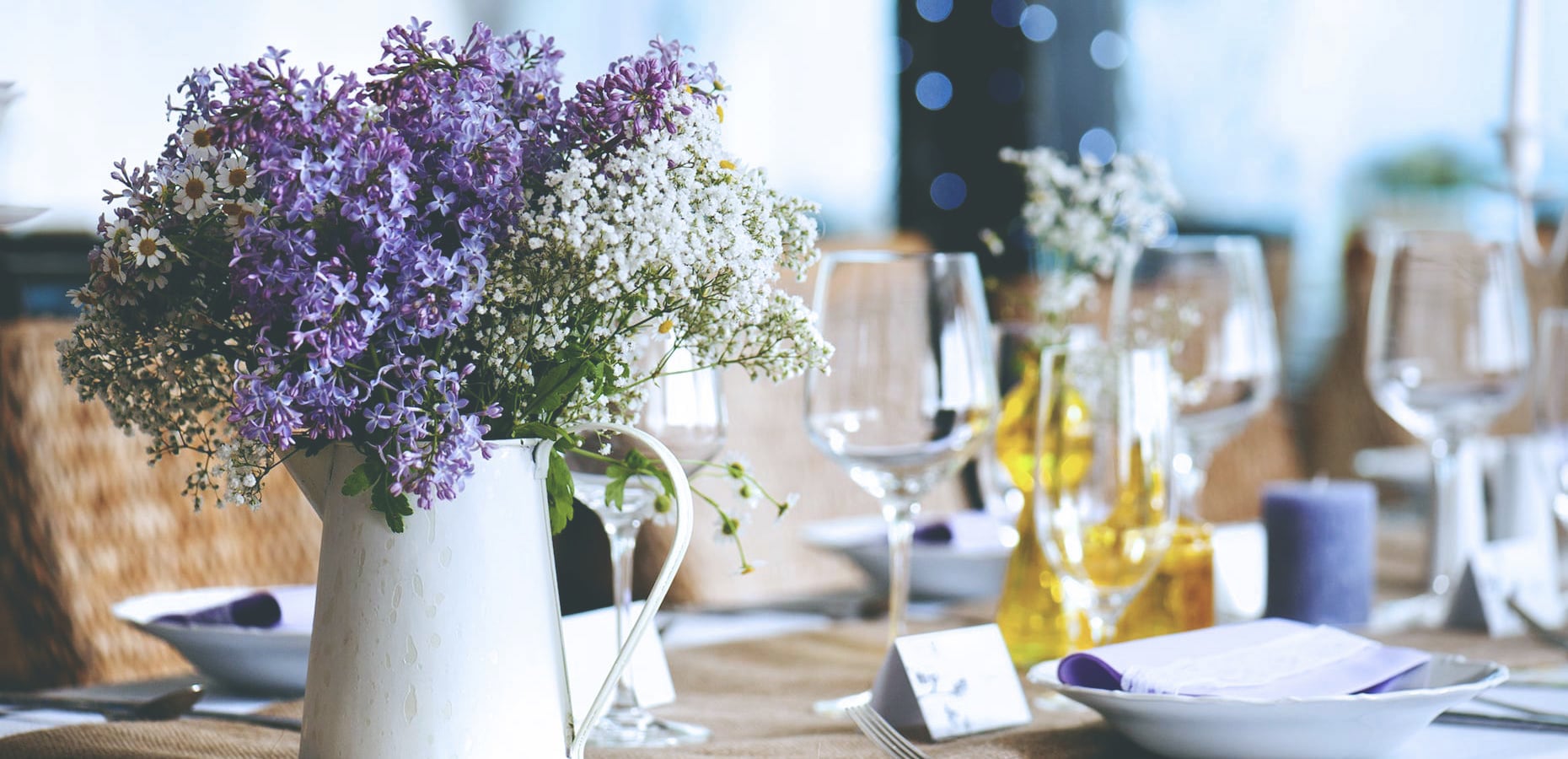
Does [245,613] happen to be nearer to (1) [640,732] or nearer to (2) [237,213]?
(1) [640,732]

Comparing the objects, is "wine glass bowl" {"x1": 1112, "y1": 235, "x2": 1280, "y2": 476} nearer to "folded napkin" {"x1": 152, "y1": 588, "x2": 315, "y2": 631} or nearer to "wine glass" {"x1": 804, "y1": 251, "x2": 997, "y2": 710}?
"wine glass" {"x1": 804, "y1": 251, "x2": 997, "y2": 710}

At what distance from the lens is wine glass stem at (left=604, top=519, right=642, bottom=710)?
78 cm

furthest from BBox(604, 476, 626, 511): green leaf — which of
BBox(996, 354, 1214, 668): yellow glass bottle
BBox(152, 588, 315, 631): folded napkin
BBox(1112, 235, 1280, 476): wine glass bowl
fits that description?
BBox(1112, 235, 1280, 476): wine glass bowl

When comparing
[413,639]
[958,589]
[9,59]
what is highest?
[9,59]

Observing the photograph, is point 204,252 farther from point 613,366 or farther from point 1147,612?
point 1147,612

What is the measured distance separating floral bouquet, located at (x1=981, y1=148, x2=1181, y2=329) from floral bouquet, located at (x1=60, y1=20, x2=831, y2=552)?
1.61 feet

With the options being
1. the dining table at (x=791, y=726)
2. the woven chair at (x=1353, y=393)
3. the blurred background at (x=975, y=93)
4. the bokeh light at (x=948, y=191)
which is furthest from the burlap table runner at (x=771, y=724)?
the woven chair at (x=1353, y=393)

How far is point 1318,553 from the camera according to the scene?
1075 millimetres

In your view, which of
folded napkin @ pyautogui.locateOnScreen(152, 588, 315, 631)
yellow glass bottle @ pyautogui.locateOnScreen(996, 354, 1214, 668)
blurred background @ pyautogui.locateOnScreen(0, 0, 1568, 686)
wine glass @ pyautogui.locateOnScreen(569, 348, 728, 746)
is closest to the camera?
wine glass @ pyautogui.locateOnScreen(569, 348, 728, 746)

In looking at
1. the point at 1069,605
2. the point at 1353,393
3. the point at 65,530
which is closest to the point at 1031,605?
the point at 1069,605

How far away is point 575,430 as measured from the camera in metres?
0.62

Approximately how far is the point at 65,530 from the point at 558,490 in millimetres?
698

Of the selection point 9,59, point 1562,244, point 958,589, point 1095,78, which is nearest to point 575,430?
point 958,589

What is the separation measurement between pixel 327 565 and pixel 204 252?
5.3 inches
